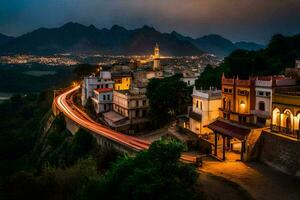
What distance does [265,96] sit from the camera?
35.5 metres

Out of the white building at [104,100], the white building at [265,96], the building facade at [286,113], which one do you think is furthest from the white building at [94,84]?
the building facade at [286,113]

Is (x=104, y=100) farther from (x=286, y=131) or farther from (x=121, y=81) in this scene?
(x=286, y=131)

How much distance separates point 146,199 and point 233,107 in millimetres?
21316

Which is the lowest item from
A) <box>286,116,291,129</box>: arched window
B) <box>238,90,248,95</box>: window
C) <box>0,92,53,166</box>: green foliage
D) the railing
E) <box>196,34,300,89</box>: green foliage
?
<box>0,92,53,166</box>: green foliage

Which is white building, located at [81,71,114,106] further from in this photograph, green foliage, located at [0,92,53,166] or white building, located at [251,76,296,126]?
white building, located at [251,76,296,126]

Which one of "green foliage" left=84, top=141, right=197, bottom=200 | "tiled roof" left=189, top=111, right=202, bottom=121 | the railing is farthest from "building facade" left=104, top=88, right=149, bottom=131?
"green foliage" left=84, top=141, right=197, bottom=200

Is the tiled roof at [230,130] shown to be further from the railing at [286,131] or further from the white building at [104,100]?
the white building at [104,100]

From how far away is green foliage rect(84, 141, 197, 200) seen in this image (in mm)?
20391

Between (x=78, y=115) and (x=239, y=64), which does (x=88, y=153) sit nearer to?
(x=78, y=115)

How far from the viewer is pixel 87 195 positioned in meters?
22.4

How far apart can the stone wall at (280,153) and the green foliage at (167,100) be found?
67.7 ft

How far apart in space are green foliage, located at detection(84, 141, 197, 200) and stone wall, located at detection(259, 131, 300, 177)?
11.2m

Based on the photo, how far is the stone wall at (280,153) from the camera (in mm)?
28703

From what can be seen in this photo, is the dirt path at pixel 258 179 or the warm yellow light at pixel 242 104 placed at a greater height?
the warm yellow light at pixel 242 104
